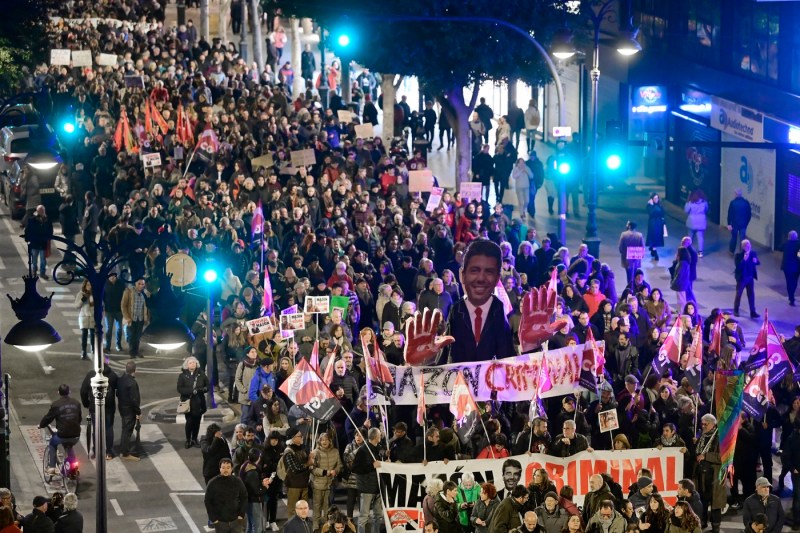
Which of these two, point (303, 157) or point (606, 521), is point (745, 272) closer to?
point (303, 157)

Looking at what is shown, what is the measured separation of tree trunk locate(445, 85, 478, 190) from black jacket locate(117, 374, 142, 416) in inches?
705

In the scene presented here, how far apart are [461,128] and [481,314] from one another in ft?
61.6

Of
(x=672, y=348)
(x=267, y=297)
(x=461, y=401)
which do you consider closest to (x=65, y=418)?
(x=267, y=297)

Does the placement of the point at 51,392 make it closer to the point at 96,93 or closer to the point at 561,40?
the point at 561,40

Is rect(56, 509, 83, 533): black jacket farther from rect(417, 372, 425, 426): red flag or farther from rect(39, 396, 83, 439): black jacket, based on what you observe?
rect(417, 372, 425, 426): red flag

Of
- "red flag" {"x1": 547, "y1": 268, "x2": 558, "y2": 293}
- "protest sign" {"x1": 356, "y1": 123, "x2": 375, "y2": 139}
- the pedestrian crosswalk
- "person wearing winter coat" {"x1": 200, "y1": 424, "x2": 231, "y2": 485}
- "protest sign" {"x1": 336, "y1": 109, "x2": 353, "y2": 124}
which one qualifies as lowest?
the pedestrian crosswalk

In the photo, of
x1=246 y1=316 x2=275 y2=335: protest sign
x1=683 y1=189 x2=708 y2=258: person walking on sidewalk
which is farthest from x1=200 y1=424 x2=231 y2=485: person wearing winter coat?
x1=683 y1=189 x2=708 y2=258: person walking on sidewalk

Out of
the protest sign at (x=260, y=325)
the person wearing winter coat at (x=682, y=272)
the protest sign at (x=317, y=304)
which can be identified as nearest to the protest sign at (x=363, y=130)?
the person wearing winter coat at (x=682, y=272)

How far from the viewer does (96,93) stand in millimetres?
47094

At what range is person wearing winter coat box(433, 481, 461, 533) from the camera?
21047 millimetres

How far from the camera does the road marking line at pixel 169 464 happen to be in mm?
25266

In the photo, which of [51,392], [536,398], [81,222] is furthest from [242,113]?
[536,398]

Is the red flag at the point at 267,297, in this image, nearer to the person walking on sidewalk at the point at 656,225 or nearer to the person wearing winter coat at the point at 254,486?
the person wearing winter coat at the point at 254,486

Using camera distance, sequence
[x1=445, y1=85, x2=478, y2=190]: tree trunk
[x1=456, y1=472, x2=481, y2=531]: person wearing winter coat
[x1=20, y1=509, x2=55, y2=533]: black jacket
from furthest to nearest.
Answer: [x1=445, y1=85, x2=478, y2=190]: tree trunk < [x1=456, y1=472, x2=481, y2=531]: person wearing winter coat < [x1=20, y1=509, x2=55, y2=533]: black jacket
